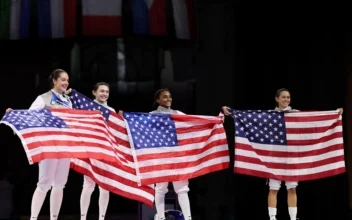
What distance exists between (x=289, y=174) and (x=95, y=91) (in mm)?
2673

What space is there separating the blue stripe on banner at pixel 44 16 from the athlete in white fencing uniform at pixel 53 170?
2.25 meters

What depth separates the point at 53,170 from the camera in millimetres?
7750

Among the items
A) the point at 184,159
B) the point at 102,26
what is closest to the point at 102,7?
the point at 102,26

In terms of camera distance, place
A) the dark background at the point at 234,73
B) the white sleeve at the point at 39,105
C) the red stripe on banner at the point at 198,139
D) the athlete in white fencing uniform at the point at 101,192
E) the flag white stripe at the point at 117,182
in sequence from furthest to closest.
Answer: the dark background at the point at 234,73 < the red stripe on banner at the point at 198,139 < the athlete in white fencing uniform at the point at 101,192 < the flag white stripe at the point at 117,182 < the white sleeve at the point at 39,105

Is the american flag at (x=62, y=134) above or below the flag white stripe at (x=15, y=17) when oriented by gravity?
below

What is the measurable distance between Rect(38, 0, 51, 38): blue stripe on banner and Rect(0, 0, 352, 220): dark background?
564 millimetres

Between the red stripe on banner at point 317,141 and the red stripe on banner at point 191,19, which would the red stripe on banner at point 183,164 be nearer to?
the red stripe on banner at point 317,141

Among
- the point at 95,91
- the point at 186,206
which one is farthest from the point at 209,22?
the point at 186,206

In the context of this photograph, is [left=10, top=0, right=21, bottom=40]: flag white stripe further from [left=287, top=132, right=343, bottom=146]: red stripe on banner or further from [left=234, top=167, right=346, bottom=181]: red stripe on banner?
[left=287, top=132, right=343, bottom=146]: red stripe on banner

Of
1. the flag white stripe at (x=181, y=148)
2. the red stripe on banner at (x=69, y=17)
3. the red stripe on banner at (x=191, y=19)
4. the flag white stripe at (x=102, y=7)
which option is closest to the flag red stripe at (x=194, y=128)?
the flag white stripe at (x=181, y=148)

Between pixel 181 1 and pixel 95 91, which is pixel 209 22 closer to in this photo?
pixel 181 1

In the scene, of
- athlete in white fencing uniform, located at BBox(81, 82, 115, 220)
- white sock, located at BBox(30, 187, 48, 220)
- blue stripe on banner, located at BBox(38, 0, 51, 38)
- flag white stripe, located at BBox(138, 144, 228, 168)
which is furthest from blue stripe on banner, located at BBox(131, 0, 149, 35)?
white sock, located at BBox(30, 187, 48, 220)

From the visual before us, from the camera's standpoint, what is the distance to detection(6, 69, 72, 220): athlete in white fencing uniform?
305 inches

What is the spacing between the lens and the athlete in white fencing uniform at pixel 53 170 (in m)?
7.74
